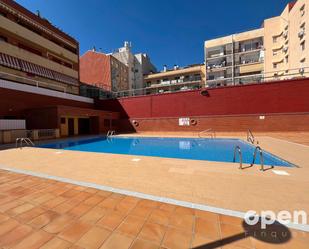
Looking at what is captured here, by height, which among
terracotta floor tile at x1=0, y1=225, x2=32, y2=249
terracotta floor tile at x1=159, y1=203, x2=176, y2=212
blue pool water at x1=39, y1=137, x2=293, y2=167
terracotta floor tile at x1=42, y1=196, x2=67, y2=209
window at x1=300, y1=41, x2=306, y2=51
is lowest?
blue pool water at x1=39, y1=137, x2=293, y2=167

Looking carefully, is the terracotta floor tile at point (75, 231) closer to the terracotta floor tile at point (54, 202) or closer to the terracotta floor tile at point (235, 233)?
the terracotta floor tile at point (54, 202)

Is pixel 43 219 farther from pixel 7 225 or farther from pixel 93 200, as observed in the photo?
pixel 93 200

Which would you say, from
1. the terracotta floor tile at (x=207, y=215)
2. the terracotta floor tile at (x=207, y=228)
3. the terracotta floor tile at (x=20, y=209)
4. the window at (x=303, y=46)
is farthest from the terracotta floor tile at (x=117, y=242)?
the window at (x=303, y=46)

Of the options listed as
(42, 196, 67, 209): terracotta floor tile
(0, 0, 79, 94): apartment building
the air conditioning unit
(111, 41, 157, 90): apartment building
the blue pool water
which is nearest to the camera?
(42, 196, 67, 209): terracotta floor tile

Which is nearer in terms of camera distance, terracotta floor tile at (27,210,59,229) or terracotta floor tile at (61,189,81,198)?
terracotta floor tile at (27,210,59,229)

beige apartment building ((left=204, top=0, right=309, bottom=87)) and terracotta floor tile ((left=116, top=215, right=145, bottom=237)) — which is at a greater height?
beige apartment building ((left=204, top=0, right=309, bottom=87))

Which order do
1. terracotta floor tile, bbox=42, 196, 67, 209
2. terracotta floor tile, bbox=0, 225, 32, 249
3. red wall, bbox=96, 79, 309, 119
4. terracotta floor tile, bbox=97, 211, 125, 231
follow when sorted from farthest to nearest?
red wall, bbox=96, 79, 309, 119
terracotta floor tile, bbox=42, 196, 67, 209
terracotta floor tile, bbox=97, 211, 125, 231
terracotta floor tile, bbox=0, 225, 32, 249

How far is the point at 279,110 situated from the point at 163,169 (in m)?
16.7

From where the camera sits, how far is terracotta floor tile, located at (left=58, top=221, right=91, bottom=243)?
2.17 m

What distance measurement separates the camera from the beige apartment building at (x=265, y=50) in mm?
22984

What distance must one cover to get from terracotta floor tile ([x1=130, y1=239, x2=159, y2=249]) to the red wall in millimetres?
18330

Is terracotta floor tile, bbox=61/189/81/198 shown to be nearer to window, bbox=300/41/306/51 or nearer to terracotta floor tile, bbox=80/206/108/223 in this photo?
terracotta floor tile, bbox=80/206/108/223

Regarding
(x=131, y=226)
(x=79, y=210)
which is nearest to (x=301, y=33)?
(x=131, y=226)

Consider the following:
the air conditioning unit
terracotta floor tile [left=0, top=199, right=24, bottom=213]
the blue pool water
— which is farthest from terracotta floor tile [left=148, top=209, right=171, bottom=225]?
the air conditioning unit
